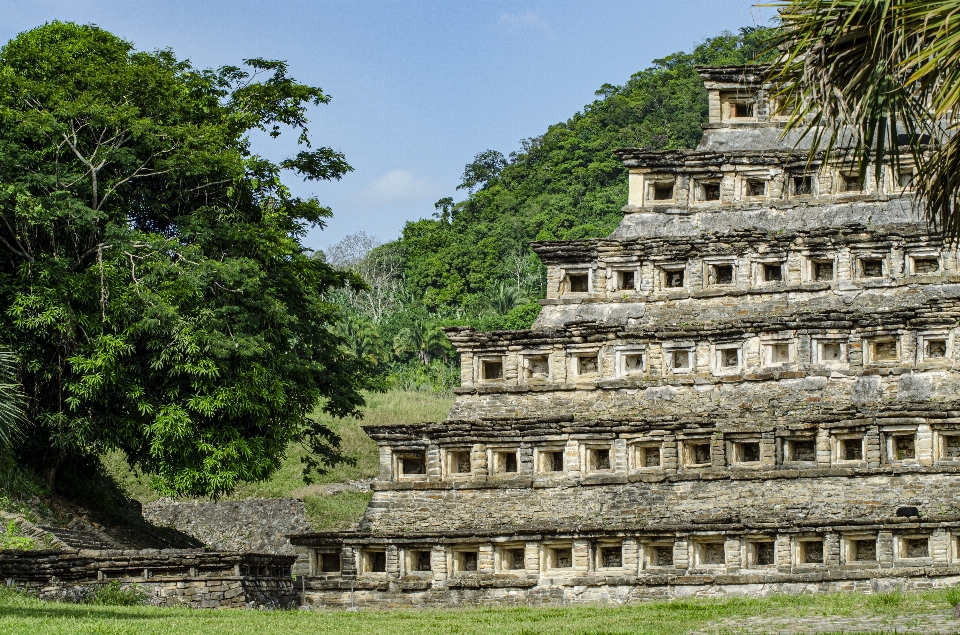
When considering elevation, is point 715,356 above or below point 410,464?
above

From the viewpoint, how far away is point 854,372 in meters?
30.6

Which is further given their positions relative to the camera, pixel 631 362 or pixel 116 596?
pixel 631 362

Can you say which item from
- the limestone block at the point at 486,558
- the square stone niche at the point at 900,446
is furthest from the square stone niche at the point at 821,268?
the limestone block at the point at 486,558

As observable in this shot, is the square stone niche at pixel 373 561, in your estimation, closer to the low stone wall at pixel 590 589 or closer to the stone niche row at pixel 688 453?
the low stone wall at pixel 590 589

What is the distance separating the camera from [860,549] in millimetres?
27562

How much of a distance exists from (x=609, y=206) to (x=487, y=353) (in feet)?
156

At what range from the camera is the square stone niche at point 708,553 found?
1117 inches

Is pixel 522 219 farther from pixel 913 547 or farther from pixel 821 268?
pixel 913 547

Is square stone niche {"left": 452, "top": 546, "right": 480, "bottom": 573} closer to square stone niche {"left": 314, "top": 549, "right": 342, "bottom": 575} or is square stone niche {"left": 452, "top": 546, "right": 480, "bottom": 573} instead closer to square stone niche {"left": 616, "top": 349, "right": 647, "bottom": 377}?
square stone niche {"left": 314, "top": 549, "right": 342, "bottom": 575}

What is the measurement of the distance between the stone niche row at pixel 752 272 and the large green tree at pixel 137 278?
25.2ft

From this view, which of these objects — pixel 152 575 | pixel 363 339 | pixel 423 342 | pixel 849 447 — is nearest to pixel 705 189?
pixel 849 447

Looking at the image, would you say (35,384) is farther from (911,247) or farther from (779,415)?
(911,247)

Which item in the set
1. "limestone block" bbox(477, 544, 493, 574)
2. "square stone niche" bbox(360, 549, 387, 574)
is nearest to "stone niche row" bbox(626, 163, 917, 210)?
"limestone block" bbox(477, 544, 493, 574)

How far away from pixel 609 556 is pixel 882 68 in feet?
63.3
